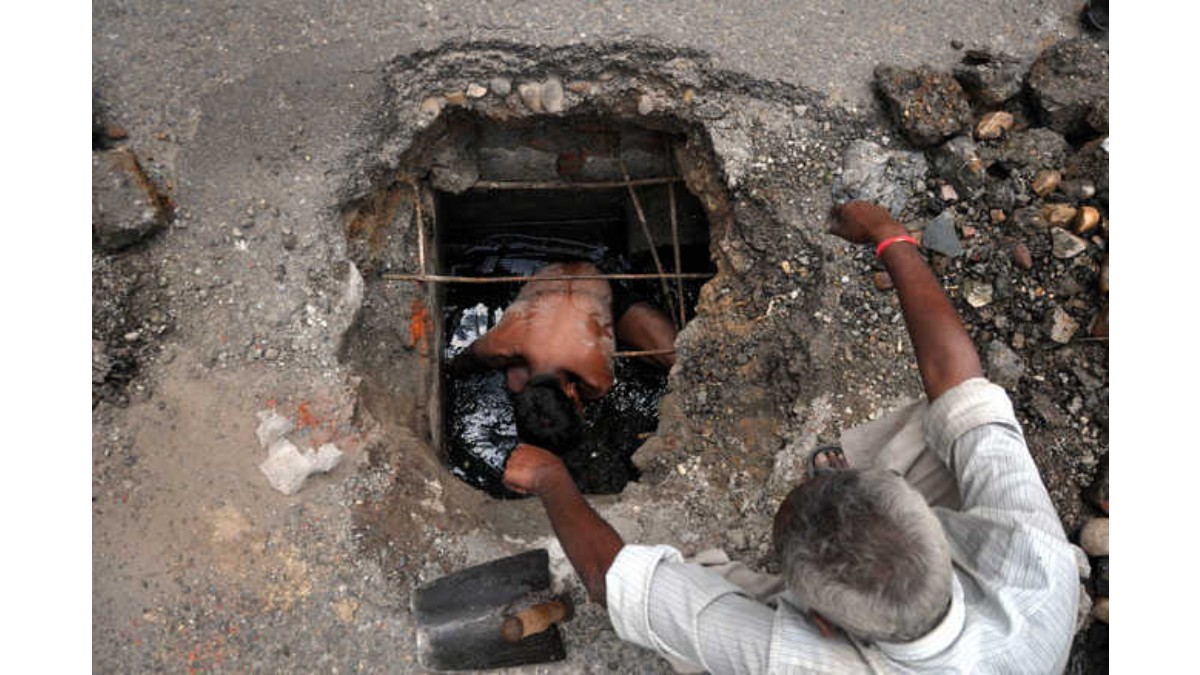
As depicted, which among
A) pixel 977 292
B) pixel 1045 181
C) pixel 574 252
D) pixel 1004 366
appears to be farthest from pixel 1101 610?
pixel 574 252

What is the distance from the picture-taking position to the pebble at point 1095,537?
7.64ft

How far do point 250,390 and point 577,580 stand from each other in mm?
1201

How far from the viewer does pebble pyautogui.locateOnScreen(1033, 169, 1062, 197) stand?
2.55 m

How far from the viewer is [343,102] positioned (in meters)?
2.64

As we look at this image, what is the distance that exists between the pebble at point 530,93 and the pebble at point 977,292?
5.26 feet

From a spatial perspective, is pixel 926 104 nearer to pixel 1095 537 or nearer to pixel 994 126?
pixel 994 126

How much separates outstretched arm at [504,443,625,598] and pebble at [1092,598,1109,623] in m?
1.52

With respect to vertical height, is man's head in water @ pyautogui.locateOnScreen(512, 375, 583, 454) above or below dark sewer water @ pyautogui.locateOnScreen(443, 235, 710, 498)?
above

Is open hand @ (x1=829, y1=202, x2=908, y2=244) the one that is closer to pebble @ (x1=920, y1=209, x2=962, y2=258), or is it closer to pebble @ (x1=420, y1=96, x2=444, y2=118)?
pebble @ (x1=920, y1=209, x2=962, y2=258)

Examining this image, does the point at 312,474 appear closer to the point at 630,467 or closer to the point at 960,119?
the point at 630,467

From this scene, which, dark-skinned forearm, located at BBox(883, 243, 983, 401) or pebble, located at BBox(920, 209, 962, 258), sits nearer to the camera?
dark-skinned forearm, located at BBox(883, 243, 983, 401)

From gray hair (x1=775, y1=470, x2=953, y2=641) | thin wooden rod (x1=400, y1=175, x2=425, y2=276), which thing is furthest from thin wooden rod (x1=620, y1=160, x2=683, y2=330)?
gray hair (x1=775, y1=470, x2=953, y2=641)

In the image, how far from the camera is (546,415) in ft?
10.1

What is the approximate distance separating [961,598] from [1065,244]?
159 centimetres
